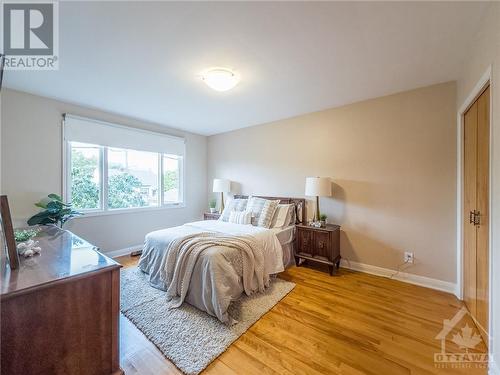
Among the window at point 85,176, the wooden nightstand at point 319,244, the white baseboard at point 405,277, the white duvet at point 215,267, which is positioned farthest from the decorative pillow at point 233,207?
the window at point 85,176

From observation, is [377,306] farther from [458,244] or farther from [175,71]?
[175,71]

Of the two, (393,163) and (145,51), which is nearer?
(145,51)

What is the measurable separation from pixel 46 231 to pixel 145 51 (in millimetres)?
1994

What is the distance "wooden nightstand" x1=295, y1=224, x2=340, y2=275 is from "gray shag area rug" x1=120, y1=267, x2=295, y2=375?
0.72 m

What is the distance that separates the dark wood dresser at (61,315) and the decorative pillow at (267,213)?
7.43 ft

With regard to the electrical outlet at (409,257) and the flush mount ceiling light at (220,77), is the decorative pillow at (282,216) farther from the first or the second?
the flush mount ceiling light at (220,77)

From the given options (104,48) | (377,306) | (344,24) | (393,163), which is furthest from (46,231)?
(393,163)

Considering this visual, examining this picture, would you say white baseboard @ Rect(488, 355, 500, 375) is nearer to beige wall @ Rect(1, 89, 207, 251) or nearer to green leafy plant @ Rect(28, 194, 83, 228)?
green leafy plant @ Rect(28, 194, 83, 228)

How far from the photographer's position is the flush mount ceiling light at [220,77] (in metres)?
2.20

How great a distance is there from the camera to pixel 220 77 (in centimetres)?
222

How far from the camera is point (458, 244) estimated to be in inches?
94.7

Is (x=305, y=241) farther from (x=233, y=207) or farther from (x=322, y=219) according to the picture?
(x=233, y=207)

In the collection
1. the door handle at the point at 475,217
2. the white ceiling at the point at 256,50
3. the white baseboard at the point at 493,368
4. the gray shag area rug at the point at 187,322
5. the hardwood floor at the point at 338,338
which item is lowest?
the hardwood floor at the point at 338,338

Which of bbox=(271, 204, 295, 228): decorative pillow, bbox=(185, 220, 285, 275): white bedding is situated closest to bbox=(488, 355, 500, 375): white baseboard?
bbox=(185, 220, 285, 275): white bedding
